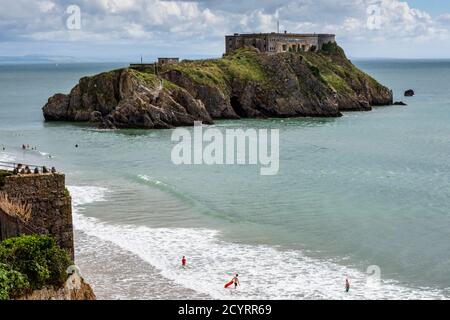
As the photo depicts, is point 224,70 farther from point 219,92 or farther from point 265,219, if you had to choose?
point 265,219

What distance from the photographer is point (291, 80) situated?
384ft

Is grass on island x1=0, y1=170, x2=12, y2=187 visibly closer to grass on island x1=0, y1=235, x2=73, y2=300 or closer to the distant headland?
grass on island x1=0, y1=235, x2=73, y2=300

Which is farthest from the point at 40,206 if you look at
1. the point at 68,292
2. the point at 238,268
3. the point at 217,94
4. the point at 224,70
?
the point at 224,70

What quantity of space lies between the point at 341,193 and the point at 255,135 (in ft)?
127

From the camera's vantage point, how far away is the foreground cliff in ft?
316

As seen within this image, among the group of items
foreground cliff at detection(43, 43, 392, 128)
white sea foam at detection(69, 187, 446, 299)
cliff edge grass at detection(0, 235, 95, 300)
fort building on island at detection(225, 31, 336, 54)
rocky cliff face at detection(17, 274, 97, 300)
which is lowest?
white sea foam at detection(69, 187, 446, 299)

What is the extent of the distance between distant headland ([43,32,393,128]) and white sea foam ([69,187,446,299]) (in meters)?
56.5

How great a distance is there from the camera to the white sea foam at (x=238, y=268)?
28.3 m

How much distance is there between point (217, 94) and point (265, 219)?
227 feet

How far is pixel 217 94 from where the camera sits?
108438 mm

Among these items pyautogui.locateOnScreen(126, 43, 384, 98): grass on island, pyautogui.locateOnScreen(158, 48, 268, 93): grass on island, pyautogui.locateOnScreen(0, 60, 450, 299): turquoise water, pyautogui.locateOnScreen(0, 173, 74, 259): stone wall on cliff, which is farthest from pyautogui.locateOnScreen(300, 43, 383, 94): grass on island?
pyautogui.locateOnScreen(0, 173, 74, 259): stone wall on cliff

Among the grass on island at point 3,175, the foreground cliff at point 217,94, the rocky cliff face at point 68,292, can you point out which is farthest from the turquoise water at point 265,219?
the foreground cliff at point 217,94

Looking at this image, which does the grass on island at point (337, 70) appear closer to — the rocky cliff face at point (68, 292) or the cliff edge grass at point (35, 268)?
the rocky cliff face at point (68, 292)
